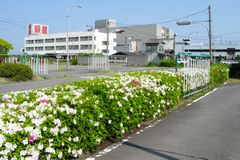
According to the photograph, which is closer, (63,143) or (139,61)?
(63,143)

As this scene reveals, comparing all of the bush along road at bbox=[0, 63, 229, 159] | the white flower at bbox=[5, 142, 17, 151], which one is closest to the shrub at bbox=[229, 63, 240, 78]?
the bush along road at bbox=[0, 63, 229, 159]

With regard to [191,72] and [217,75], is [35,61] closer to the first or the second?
[217,75]

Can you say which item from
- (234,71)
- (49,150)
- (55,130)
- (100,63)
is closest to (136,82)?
(55,130)

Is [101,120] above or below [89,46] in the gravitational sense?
below

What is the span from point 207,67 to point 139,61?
136 ft

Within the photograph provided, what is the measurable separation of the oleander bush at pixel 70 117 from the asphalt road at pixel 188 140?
455 millimetres

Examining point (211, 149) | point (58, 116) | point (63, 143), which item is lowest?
point (211, 149)

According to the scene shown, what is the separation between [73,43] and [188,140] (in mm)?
101484

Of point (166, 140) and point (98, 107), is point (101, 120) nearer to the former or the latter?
point (98, 107)

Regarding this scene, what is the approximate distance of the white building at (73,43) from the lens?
101 meters

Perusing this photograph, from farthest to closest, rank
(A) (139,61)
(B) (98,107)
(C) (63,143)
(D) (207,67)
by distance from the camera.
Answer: (A) (139,61), (D) (207,67), (B) (98,107), (C) (63,143)

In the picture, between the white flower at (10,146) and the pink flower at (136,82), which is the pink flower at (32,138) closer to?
the white flower at (10,146)

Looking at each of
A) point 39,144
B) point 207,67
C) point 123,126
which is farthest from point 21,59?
point 39,144

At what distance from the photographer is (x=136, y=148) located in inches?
222
